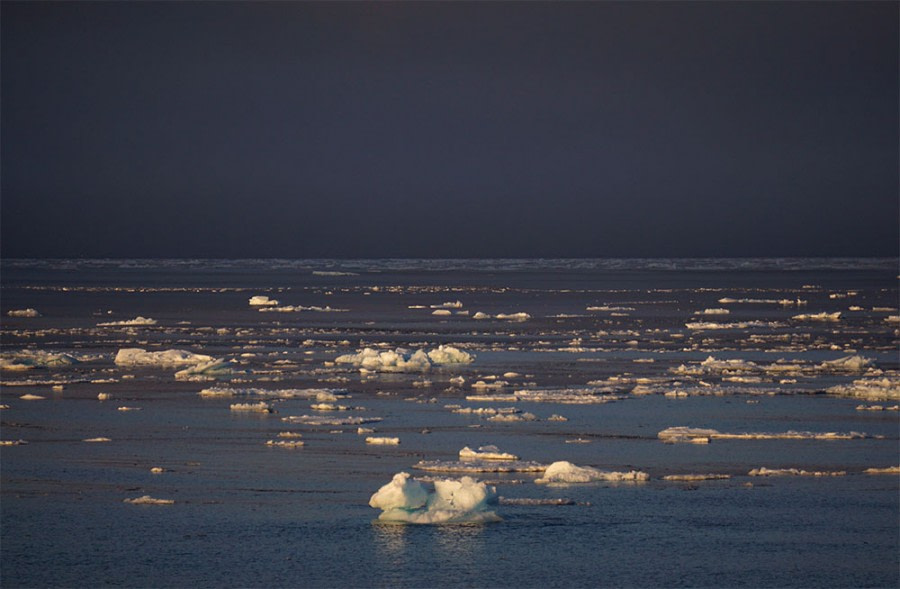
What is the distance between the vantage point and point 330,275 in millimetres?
96562

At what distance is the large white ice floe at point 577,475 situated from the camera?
13461 millimetres

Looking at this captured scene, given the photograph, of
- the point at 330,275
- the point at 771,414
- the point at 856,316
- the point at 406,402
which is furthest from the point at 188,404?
the point at 330,275

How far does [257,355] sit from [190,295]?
1288 inches

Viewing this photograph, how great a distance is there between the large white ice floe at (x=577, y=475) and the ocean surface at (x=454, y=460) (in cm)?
4

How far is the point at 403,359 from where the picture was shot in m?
23.8

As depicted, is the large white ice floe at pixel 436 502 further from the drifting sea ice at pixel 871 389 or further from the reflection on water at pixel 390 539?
the drifting sea ice at pixel 871 389

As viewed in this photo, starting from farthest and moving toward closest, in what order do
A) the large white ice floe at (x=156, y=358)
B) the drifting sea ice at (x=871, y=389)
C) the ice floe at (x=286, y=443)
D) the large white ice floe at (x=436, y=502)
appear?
1. the large white ice floe at (x=156, y=358)
2. the drifting sea ice at (x=871, y=389)
3. the ice floe at (x=286, y=443)
4. the large white ice floe at (x=436, y=502)

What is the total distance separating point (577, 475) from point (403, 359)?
10.5 m

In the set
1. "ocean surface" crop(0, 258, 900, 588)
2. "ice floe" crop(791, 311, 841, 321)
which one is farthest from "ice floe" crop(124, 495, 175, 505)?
"ice floe" crop(791, 311, 841, 321)

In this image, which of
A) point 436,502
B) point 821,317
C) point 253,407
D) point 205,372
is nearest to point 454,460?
point 436,502

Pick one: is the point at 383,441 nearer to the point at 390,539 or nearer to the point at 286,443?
the point at 286,443

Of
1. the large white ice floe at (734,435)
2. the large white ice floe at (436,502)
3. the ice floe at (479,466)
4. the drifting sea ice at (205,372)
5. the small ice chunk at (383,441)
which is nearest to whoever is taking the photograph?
the large white ice floe at (436,502)

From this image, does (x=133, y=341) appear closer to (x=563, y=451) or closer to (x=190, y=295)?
(x=563, y=451)

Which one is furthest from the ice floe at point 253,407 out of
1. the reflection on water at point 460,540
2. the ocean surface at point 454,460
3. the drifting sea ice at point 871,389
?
the drifting sea ice at point 871,389
